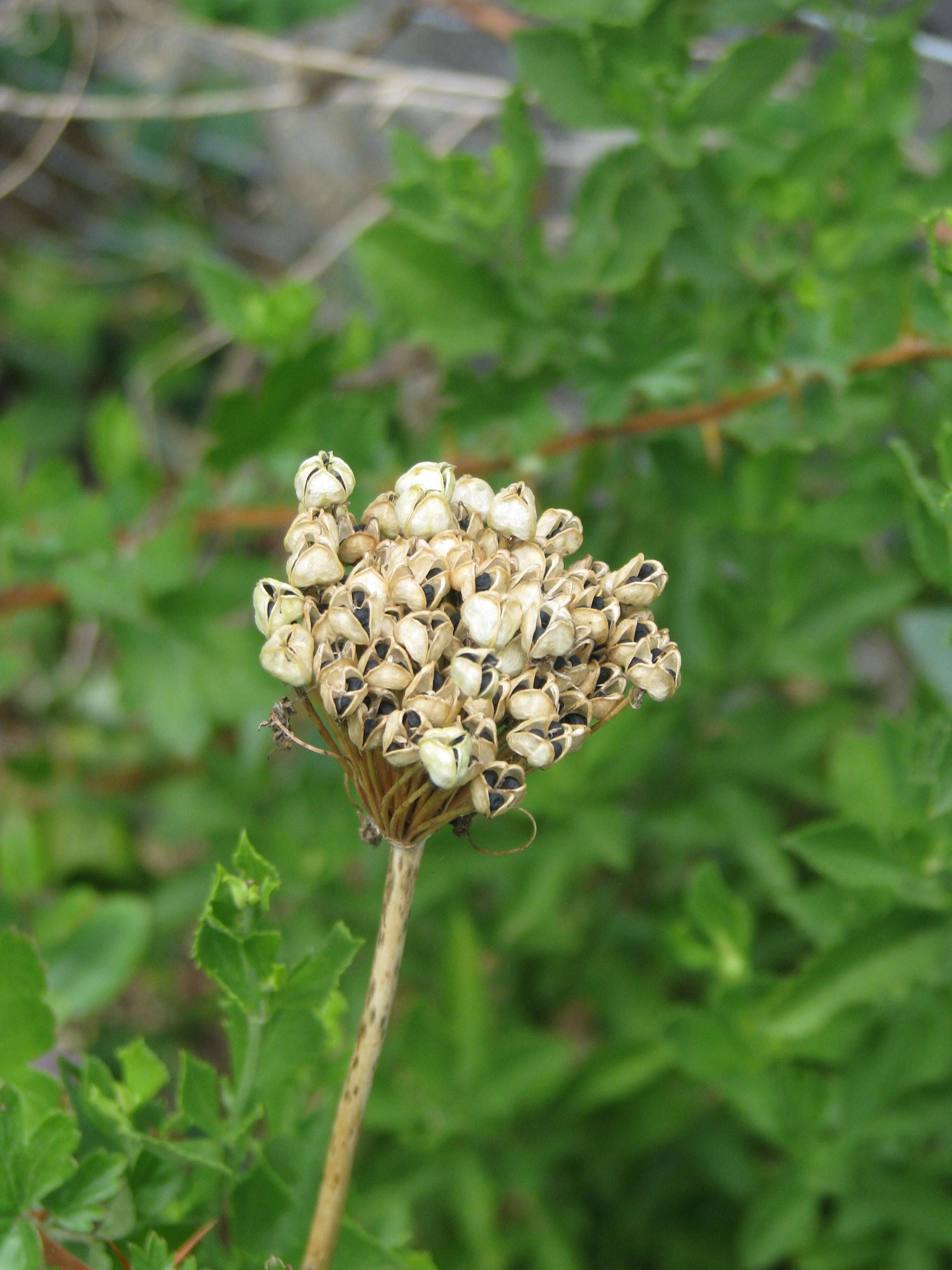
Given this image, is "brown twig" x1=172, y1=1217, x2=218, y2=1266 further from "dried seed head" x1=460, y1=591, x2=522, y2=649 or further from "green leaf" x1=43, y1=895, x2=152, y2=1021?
"green leaf" x1=43, y1=895, x2=152, y2=1021

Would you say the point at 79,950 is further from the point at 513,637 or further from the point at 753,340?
the point at 753,340

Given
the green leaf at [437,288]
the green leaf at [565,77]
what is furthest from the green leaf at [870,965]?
the green leaf at [565,77]

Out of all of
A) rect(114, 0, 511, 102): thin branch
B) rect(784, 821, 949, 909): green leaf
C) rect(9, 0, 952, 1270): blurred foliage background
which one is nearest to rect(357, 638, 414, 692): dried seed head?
rect(9, 0, 952, 1270): blurred foliage background

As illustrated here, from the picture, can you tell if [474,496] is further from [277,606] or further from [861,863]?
[861,863]

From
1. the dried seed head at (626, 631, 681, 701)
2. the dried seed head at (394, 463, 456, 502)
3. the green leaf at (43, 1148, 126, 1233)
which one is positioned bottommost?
the green leaf at (43, 1148, 126, 1233)

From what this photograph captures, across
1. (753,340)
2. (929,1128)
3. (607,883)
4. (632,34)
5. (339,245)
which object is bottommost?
(607,883)

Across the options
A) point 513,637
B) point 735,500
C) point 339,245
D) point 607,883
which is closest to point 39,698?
point 339,245

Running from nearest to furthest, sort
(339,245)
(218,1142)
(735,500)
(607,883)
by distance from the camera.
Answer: (218,1142)
(735,500)
(607,883)
(339,245)
